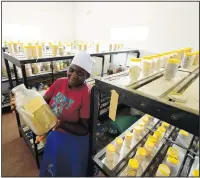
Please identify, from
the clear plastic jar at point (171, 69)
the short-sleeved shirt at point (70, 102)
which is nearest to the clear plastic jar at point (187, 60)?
the clear plastic jar at point (171, 69)

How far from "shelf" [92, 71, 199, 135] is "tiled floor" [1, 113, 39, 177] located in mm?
1549

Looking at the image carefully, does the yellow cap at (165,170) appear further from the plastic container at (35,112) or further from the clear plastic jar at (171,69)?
the plastic container at (35,112)

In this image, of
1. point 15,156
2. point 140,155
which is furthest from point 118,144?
point 15,156

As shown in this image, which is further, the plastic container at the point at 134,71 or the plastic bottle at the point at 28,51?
the plastic bottle at the point at 28,51

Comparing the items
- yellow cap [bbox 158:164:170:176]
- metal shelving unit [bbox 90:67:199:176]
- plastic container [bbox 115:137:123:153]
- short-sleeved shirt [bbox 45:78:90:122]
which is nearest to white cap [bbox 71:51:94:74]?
short-sleeved shirt [bbox 45:78:90:122]

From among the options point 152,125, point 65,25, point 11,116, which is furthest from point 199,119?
point 65,25

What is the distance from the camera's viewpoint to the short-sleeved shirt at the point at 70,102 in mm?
1099

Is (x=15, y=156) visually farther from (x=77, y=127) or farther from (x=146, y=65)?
(x=146, y=65)

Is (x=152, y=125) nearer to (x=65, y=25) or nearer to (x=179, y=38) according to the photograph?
(x=179, y=38)

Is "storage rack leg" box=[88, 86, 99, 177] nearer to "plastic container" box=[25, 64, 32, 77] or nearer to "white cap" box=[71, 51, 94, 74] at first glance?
"white cap" box=[71, 51, 94, 74]

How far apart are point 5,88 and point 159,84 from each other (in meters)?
3.30

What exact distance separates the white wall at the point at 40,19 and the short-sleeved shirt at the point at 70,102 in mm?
2694

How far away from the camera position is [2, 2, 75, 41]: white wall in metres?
2.89

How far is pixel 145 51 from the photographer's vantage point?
2799 mm
